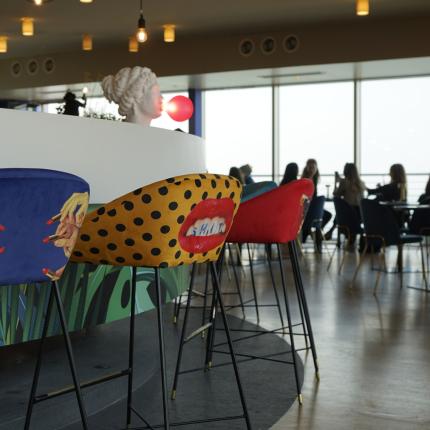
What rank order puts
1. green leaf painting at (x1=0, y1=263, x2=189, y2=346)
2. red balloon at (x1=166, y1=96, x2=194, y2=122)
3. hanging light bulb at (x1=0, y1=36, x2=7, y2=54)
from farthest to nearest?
hanging light bulb at (x1=0, y1=36, x2=7, y2=54)
red balloon at (x1=166, y1=96, x2=194, y2=122)
green leaf painting at (x1=0, y1=263, x2=189, y2=346)

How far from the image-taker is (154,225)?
2.03 meters

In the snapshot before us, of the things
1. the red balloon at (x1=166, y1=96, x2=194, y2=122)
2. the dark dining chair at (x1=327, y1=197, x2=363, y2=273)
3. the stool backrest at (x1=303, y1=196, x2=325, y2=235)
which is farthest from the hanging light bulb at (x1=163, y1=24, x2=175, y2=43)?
the red balloon at (x1=166, y1=96, x2=194, y2=122)

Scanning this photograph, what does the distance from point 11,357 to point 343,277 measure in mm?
4175

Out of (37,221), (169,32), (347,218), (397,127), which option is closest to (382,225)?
(347,218)

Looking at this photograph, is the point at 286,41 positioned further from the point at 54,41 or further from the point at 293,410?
the point at 293,410

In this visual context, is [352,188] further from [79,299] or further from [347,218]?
[79,299]

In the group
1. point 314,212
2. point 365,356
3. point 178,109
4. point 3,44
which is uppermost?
point 3,44

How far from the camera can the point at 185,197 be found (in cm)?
204

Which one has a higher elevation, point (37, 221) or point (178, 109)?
point (178, 109)

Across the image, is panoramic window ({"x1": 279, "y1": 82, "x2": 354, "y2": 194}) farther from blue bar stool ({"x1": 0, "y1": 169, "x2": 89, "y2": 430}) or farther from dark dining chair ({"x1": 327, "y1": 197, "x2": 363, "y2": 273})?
blue bar stool ({"x1": 0, "y1": 169, "x2": 89, "y2": 430})

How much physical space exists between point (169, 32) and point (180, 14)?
500 mm

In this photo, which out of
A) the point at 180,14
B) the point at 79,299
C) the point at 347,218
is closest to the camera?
the point at 79,299

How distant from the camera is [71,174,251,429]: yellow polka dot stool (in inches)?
79.6

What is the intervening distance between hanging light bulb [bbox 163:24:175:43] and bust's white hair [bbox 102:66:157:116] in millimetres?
5941
